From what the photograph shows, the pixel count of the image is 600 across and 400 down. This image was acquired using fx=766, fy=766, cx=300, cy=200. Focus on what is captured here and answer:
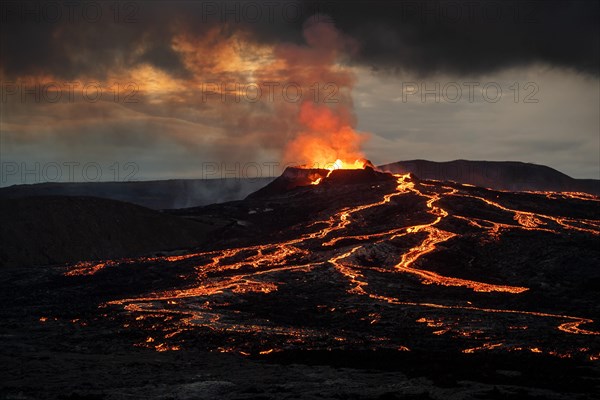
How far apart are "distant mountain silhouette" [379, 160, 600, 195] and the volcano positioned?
90.3 m

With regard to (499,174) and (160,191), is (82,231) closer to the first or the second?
(160,191)

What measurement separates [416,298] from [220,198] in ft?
451

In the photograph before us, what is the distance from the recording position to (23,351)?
3198 centimetres

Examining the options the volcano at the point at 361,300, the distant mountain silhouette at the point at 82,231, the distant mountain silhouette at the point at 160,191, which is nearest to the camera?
the volcano at the point at 361,300

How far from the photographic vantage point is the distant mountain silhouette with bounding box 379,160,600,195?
559ft

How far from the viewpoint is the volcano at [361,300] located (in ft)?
91.1

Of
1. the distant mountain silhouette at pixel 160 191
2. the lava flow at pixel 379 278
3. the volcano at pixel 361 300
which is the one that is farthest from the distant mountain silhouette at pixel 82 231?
the distant mountain silhouette at pixel 160 191

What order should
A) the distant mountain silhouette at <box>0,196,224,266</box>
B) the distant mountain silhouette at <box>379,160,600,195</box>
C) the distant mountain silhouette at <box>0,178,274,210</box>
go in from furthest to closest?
the distant mountain silhouette at <box>0,178,274,210</box> → the distant mountain silhouette at <box>379,160,600,195</box> → the distant mountain silhouette at <box>0,196,224,266</box>

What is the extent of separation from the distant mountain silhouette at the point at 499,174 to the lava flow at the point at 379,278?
85.3 meters

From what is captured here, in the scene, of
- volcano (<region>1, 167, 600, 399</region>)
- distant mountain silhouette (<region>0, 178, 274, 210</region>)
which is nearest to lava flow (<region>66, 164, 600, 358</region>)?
volcano (<region>1, 167, 600, 399</region>)

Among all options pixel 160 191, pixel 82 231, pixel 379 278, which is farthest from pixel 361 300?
pixel 160 191

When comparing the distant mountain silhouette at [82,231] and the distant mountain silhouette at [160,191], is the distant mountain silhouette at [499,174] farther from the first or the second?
the distant mountain silhouette at [82,231]

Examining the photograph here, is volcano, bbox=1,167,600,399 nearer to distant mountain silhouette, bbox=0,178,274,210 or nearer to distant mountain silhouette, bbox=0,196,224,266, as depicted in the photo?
distant mountain silhouette, bbox=0,196,224,266

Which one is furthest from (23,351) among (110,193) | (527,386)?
(110,193)
